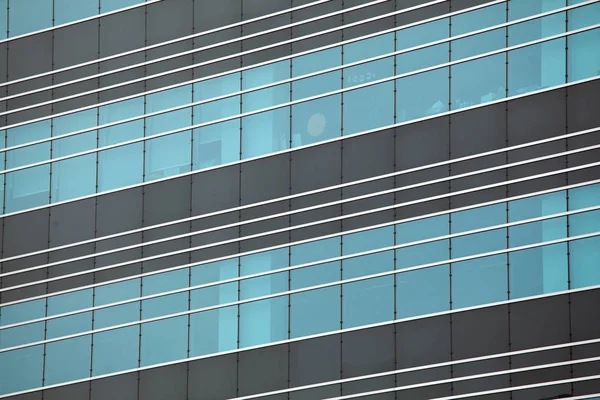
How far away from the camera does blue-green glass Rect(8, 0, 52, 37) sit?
51.0 metres

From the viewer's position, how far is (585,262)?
4072cm

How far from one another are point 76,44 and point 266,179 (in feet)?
30.9

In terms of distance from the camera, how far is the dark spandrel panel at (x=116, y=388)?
4603 centimetres

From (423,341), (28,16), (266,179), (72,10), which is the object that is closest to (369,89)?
(266,179)

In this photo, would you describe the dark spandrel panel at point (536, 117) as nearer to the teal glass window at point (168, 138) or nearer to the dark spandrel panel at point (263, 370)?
the dark spandrel panel at point (263, 370)

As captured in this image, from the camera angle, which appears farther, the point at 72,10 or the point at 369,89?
the point at 72,10

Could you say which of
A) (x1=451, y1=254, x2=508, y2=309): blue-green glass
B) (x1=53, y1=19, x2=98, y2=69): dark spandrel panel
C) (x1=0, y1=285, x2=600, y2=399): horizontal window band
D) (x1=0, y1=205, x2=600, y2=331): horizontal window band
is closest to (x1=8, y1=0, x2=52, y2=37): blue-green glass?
(x1=53, y1=19, x2=98, y2=69): dark spandrel panel

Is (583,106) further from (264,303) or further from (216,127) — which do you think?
(216,127)

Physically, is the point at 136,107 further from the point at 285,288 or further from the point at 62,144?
the point at 285,288

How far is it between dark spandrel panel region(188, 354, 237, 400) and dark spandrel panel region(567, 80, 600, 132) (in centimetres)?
1279

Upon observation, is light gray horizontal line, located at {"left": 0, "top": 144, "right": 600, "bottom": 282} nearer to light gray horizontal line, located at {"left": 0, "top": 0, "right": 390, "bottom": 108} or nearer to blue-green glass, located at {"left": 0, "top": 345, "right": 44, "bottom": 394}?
blue-green glass, located at {"left": 0, "top": 345, "right": 44, "bottom": 394}

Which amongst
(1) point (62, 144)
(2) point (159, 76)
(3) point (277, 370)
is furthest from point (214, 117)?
(3) point (277, 370)

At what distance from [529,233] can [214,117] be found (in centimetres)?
1178

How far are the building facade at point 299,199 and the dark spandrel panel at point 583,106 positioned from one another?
0.06 metres
